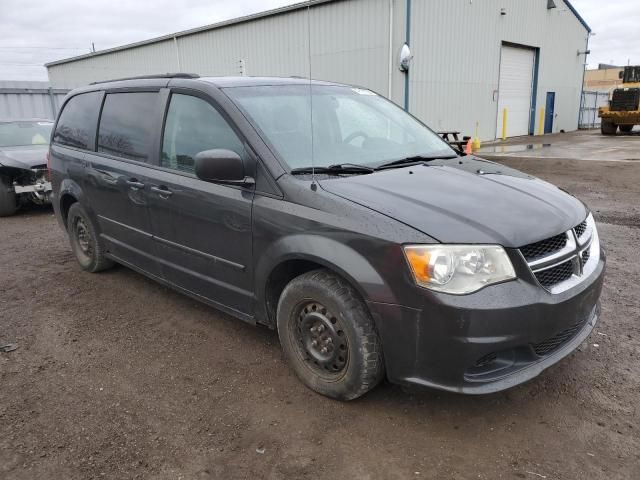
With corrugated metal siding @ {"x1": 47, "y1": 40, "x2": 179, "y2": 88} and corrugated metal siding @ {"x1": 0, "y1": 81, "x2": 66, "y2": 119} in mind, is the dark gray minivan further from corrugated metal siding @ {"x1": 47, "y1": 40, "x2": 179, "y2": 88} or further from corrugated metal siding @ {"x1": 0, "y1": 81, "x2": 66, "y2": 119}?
corrugated metal siding @ {"x1": 47, "y1": 40, "x2": 179, "y2": 88}

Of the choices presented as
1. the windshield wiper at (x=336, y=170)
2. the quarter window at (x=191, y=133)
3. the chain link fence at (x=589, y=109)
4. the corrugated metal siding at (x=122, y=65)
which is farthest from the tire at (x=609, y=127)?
the quarter window at (x=191, y=133)

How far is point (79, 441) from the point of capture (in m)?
2.55

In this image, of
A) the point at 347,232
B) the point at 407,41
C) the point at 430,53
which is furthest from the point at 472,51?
the point at 347,232

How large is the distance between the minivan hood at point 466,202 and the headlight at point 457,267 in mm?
46

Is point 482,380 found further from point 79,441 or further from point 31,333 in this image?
point 31,333

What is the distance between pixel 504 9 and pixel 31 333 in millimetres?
21254

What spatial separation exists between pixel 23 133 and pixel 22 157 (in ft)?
4.30

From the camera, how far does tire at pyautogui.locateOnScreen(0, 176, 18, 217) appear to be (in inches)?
314

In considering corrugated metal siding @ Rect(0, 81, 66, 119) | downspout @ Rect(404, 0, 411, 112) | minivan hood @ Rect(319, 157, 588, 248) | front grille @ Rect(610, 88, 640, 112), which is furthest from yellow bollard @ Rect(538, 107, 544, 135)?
minivan hood @ Rect(319, 157, 588, 248)

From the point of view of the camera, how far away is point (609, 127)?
952 inches

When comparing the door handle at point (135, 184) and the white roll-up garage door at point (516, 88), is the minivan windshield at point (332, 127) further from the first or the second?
the white roll-up garage door at point (516, 88)

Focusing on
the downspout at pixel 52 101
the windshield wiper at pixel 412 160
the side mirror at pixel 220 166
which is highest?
the downspout at pixel 52 101

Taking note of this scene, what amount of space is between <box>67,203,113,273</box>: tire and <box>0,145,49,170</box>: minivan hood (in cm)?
355

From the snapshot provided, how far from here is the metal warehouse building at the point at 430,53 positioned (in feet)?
53.3
